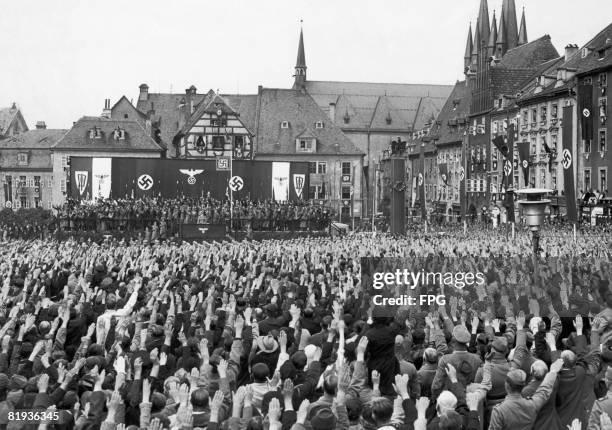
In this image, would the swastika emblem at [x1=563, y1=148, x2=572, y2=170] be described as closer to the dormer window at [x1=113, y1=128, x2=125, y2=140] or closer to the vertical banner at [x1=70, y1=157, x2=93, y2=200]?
the vertical banner at [x1=70, y1=157, x2=93, y2=200]

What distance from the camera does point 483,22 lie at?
112 metres

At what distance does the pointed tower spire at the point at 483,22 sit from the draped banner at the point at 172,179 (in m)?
45.3

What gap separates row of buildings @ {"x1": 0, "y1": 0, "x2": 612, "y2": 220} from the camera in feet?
214

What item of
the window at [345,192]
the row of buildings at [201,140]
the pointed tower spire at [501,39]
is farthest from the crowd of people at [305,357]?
the pointed tower spire at [501,39]

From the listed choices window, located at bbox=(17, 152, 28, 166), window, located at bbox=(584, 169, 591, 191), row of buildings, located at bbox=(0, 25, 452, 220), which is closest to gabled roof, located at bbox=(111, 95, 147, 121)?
row of buildings, located at bbox=(0, 25, 452, 220)

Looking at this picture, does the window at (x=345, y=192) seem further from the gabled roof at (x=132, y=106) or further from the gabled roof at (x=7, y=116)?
the gabled roof at (x=7, y=116)

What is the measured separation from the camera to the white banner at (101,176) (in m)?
67.6

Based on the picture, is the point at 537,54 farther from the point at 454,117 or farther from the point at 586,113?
the point at 586,113

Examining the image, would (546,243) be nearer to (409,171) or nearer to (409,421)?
(409,421)

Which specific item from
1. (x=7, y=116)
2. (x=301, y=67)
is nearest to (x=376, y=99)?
(x=301, y=67)

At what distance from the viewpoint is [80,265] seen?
23.7 meters

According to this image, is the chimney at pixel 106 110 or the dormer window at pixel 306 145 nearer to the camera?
the dormer window at pixel 306 145

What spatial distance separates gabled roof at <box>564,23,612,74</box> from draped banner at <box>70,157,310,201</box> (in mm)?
20142

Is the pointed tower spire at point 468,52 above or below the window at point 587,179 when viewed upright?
above
